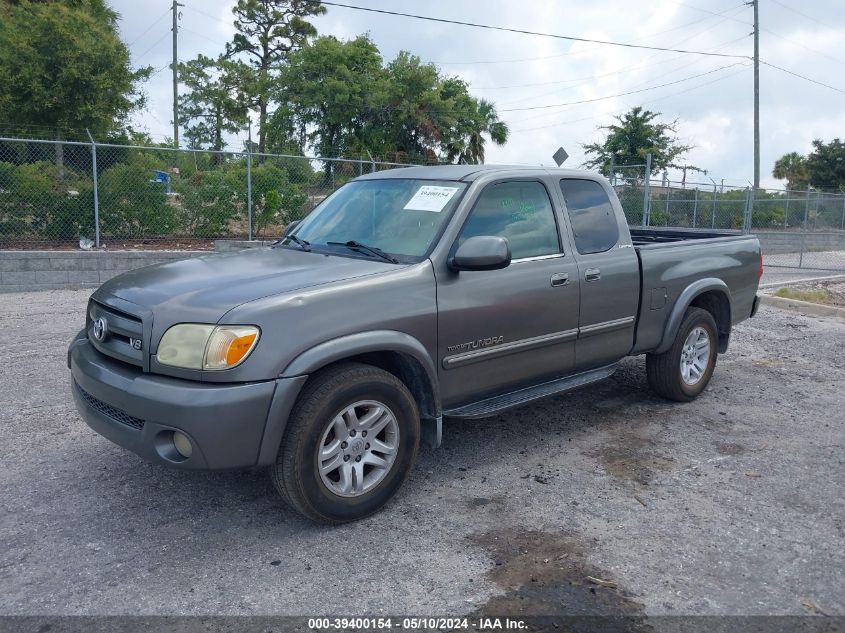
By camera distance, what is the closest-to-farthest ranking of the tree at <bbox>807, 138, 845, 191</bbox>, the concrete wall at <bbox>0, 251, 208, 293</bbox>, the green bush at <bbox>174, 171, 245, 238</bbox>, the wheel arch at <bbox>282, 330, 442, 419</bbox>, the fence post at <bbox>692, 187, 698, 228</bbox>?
1. the wheel arch at <bbox>282, 330, 442, 419</bbox>
2. the concrete wall at <bbox>0, 251, 208, 293</bbox>
3. the green bush at <bbox>174, 171, 245, 238</bbox>
4. the fence post at <bbox>692, 187, 698, 228</bbox>
5. the tree at <bbox>807, 138, 845, 191</bbox>

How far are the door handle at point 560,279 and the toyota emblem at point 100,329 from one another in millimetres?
2626

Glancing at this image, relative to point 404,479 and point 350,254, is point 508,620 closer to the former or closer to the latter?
point 404,479

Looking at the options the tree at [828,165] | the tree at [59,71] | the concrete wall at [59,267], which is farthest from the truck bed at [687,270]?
the tree at [828,165]

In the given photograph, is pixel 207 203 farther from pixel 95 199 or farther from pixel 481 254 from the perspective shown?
pixel 481 254

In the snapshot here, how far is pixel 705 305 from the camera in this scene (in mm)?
6242

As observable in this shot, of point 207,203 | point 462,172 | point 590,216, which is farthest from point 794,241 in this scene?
point 462,172

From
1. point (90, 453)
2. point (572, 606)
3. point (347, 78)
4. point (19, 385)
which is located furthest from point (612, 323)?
point (347, 78)

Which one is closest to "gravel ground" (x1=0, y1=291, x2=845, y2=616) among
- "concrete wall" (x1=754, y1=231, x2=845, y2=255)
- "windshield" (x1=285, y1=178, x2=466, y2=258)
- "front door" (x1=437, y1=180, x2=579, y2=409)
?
"front door" (x1=437, y1=180, x2=579, y2=409)

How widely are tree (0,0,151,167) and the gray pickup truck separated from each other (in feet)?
47.2

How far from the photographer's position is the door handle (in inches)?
183

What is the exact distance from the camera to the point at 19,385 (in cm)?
604

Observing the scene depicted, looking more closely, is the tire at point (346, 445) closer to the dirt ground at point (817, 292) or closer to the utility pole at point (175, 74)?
the dirt ground at point (817, 292)

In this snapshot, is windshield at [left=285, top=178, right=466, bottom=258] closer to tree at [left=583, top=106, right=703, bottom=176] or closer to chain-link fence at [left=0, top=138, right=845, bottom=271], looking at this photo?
chain-link fence at [left=0, top=138, right=845, bottom=271]

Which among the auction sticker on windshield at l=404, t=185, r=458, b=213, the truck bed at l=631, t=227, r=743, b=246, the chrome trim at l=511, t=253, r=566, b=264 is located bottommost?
the chrome trim at l=511, t=253, r=566, b=264
